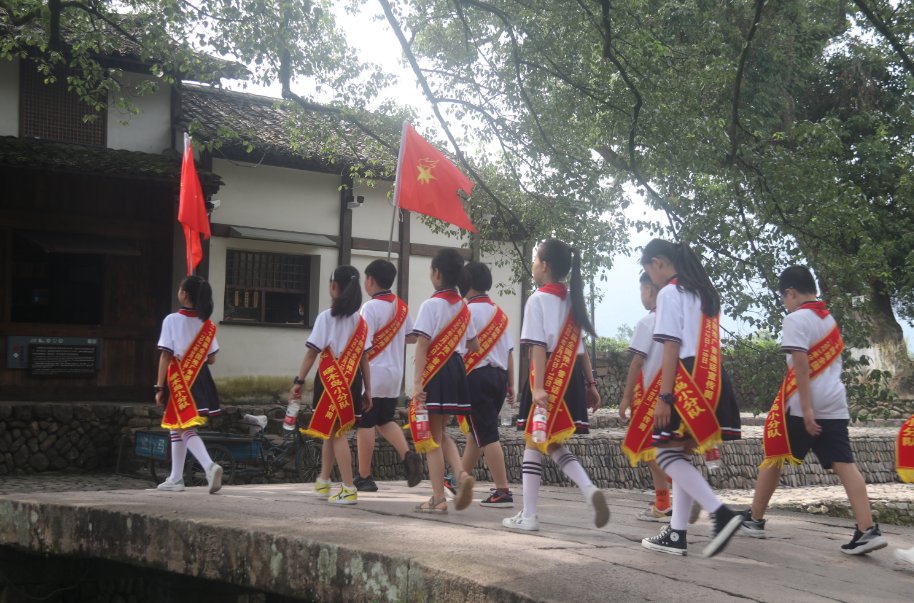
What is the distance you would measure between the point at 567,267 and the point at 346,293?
2.11 meters

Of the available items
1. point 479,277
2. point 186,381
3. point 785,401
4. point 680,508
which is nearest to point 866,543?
point 785,401

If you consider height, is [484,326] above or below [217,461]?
above

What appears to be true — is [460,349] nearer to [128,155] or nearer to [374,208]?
[128,155]

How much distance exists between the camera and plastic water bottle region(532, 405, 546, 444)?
565 cm

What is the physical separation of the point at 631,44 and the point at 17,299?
1031 cm

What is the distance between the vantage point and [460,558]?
4387 mm

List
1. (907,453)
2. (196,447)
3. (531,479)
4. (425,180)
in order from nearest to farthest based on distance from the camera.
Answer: (907,453), (531,479), (196,447), (425,180)

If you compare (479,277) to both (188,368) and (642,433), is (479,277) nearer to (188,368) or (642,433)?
(642,433)

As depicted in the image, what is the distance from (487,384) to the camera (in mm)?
7418

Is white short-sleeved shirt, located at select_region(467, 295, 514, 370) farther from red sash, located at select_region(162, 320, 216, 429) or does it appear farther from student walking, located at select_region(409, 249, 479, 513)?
→ red sash, located at select_region(162, 320, 216, 429)

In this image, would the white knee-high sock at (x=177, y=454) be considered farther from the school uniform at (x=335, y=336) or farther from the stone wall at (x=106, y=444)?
the stone wall at (x=106, y=444)

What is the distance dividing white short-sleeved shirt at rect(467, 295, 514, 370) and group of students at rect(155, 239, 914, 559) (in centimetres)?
1

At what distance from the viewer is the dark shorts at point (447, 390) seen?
6969mm

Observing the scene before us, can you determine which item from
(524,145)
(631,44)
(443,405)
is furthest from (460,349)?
(524,145)
